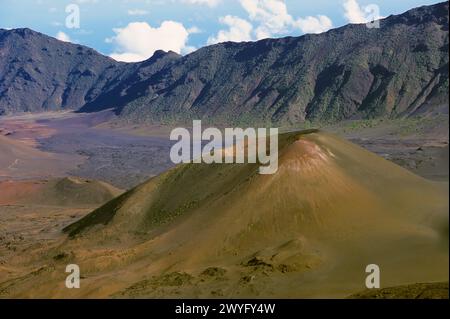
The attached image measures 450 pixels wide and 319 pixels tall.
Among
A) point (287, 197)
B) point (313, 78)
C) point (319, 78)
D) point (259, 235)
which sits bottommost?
point (259, 235)

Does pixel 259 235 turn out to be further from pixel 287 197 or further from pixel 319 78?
pixel 319 78

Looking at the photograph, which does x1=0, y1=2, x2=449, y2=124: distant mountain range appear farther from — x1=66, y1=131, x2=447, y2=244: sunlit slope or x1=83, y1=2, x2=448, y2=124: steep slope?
x1=66, y1=131, x2=447, y2=244: sunlit slope

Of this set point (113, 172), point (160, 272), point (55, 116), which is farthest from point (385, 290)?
point (55, 116)

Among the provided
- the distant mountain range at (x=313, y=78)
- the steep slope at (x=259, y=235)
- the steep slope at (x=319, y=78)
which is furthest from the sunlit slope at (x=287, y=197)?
the steep slope at (x=319, y=78)

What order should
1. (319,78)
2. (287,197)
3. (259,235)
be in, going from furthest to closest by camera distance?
(319,78) → (287,197) → (259,235)

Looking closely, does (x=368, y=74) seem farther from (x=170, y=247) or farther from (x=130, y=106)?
(x=170, y=247)

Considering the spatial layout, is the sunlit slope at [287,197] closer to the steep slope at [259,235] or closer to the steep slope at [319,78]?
the steep slope at [259,235]

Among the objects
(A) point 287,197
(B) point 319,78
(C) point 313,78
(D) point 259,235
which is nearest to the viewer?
(D) point 259,235

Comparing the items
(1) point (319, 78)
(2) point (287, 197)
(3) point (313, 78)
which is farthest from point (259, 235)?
(3) point (313, 78)
